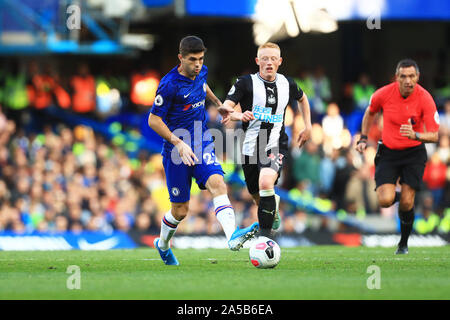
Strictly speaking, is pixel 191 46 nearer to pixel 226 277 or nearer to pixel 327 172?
pixel 226 277

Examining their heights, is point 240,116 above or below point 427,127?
above

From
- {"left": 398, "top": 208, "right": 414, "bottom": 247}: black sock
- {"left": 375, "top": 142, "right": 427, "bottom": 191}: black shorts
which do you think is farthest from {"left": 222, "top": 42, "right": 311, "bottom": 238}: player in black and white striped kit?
{"left": 398, "top": 208, "right": 414, "bottom": 247}: black sock

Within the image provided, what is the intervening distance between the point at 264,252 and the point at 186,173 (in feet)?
4.30

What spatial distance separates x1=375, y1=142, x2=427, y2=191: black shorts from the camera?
39.9 ft

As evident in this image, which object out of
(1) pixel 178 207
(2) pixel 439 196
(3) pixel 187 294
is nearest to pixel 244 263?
(1) pixel 178 207

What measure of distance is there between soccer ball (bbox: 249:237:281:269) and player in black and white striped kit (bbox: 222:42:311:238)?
3.61 feet

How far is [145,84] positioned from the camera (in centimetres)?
2478

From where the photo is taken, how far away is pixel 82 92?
78.3ft

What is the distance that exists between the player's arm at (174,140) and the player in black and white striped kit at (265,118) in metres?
1.13

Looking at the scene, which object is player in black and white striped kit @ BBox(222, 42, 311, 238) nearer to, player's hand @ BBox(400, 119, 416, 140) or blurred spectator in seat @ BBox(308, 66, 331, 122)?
player's hand @ BBox(400, 119, 416, 140)

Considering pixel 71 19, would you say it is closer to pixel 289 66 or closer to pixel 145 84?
pixel 145 84

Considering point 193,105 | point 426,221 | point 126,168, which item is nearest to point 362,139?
point 193,105

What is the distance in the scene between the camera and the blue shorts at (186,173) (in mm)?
9906

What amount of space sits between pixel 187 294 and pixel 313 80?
1776 centimetres
